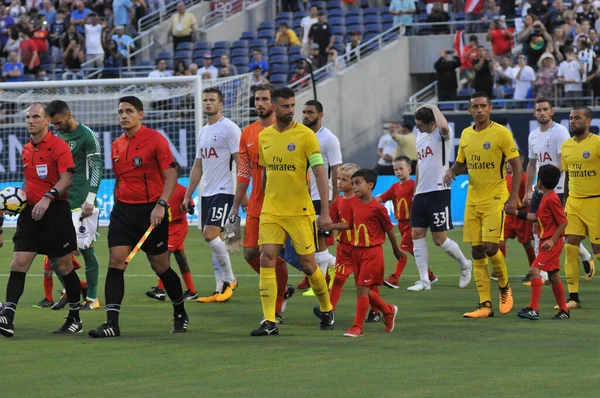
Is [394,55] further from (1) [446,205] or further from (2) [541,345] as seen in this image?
(2) [541,345]

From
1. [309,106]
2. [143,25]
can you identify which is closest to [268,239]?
[309,106]

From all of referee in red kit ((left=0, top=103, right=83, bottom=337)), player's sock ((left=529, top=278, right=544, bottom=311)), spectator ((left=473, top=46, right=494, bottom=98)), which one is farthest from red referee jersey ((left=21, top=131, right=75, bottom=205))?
spectator ((left=473, top=46, right=494, bottom=98))

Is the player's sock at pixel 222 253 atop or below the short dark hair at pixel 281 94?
below

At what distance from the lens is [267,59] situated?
30.8 m

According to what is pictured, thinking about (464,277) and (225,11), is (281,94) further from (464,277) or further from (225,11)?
(225,11)

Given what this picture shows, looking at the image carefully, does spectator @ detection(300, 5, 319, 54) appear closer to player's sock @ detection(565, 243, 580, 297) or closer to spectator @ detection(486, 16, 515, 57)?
spectator @ detection(486, 16, 515, 57)

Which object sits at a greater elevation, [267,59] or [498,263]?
[267,59]

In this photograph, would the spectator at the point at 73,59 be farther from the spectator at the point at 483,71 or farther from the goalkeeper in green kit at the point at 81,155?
the goalkeeper in green kit at the point at 81,155

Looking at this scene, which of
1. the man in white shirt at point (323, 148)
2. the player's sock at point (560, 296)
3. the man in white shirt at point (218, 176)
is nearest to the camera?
the player's sock at point (560, 296)

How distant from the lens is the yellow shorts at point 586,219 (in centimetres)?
1202

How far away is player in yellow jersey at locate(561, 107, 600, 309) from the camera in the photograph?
1202 centimetres

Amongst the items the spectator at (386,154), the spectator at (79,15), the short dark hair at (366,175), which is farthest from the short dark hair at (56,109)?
the spectator at (79,15)

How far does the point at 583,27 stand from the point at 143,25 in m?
13.3

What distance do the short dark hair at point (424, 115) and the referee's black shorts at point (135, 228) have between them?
4.50 metres
